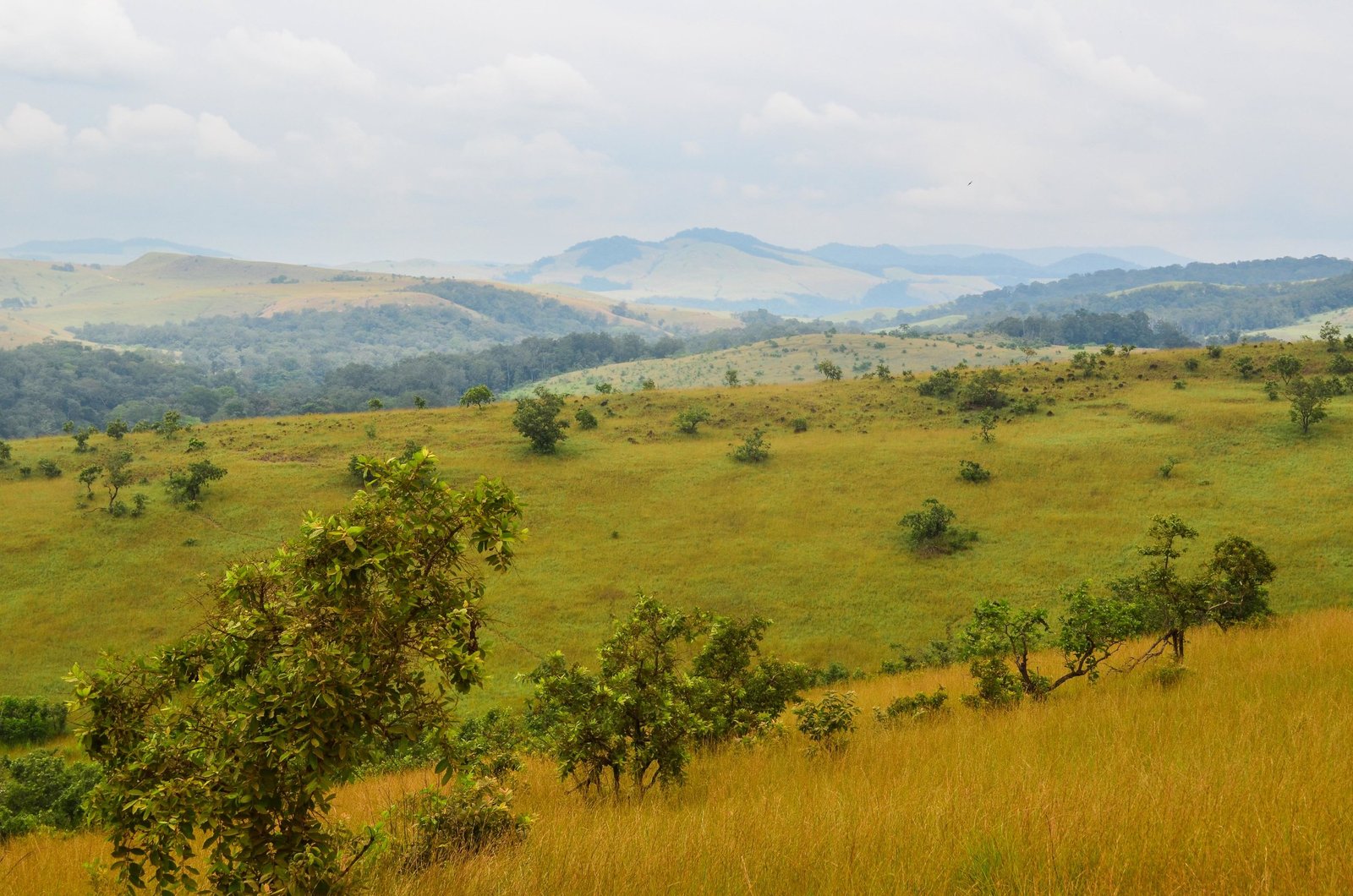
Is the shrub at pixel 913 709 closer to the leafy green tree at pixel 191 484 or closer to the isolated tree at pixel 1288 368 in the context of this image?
the leafy green tree at pixel 191 484

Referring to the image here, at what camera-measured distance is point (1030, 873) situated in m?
4.73

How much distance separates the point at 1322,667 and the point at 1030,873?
10389 mm

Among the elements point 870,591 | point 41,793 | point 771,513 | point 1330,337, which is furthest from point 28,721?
point 1330,337

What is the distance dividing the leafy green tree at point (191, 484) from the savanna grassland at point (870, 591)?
1045 mm

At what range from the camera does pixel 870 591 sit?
146 ft

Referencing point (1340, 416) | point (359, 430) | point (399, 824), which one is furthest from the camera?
point (359, 430)

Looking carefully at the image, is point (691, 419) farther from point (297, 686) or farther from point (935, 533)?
point (297, 686)

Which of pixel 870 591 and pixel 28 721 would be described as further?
pixel 870 591

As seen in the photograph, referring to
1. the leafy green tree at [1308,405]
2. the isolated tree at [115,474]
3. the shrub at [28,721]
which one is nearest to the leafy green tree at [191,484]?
the isolated tree at [115,474]

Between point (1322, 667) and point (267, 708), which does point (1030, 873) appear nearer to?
point (267, 708)

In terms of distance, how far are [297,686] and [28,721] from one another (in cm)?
3734

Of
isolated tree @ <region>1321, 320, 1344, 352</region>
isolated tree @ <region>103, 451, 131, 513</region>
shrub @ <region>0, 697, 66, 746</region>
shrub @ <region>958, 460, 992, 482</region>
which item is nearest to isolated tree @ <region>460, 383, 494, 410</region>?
isolated tree @ <region>103, 451, 131, 513</region>

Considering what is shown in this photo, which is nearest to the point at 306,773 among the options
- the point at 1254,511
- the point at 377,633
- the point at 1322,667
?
the point at 377,633

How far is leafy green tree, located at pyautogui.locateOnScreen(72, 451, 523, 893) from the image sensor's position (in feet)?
15.2
